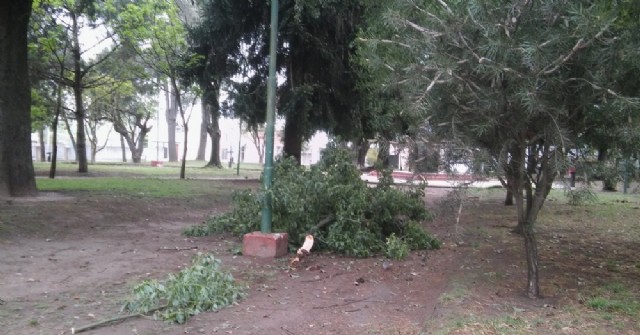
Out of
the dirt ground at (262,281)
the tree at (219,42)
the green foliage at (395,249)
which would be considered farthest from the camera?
the tree at (219,42)

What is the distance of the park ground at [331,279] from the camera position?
5.19m

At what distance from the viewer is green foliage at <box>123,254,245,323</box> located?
540 centimetres

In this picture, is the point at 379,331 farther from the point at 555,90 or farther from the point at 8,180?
the point at 8,180

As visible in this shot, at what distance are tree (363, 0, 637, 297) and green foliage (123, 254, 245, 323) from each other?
2800mm

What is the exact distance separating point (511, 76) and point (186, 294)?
386 cm

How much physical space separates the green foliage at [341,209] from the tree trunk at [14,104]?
6.40 m

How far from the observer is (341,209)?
8.80 meters

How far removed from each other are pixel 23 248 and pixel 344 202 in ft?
17.2

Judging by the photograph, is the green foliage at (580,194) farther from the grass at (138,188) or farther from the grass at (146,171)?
the grass at (146,171)

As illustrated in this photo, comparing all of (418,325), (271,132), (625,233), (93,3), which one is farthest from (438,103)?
(93,3)

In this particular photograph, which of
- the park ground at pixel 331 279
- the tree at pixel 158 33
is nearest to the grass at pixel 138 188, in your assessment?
the park ground at pixel 331 279

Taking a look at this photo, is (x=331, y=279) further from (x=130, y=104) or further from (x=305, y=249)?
(x=130, y=104)

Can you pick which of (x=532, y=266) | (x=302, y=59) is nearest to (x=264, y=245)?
(x=532, y=266)

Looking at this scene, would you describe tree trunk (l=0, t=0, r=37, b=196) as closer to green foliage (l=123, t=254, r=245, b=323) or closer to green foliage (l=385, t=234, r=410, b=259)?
green foliage (l=123, t=254, r=245, b=323)
